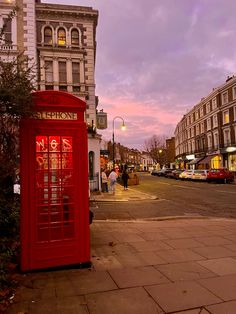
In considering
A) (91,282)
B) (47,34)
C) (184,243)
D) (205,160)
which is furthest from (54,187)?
(205,160)

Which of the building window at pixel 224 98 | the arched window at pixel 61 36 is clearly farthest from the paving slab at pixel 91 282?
the building window at pixel 224 98

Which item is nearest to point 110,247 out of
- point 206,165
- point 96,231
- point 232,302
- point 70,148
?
point 96,231

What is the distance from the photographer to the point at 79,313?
3559 mm

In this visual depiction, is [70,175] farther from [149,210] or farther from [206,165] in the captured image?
[206,165]

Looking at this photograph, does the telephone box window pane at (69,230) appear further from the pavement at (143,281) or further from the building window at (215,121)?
the building window at (215,121)

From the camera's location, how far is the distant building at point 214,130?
4809 cm

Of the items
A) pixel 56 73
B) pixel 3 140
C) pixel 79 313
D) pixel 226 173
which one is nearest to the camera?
pixel 79 313

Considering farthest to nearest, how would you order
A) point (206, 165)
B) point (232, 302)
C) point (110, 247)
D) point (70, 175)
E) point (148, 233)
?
point (206, 165) → point (148, 233) → point (110, 247) → point (70, 175) → point (232, 302)

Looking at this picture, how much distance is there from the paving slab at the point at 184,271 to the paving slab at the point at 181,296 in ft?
0.85

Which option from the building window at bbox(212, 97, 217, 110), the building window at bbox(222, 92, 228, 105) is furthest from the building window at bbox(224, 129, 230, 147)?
the building window at bbox(212, 97, 217, 110)

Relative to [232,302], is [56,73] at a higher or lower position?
higher

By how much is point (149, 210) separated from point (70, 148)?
8636 mm

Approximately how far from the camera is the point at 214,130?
55062 mm

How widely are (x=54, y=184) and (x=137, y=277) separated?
2.01 m
